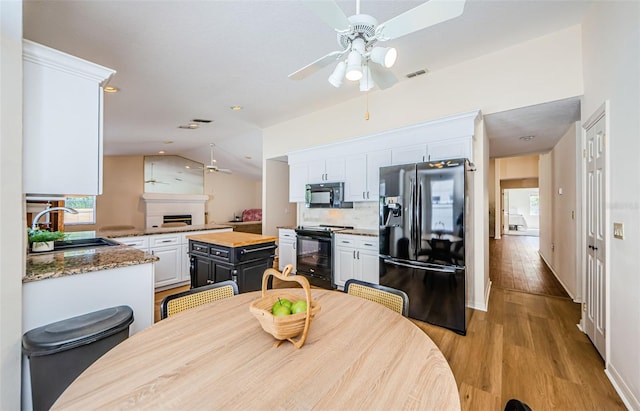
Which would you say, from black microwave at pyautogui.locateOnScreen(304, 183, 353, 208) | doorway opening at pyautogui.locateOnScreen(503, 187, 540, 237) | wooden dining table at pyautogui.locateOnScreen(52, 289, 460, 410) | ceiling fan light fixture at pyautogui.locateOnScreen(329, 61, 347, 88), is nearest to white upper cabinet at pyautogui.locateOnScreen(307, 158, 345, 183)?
black microwave at pyautogui.locateOnScreen(304, 183, 353, 208)

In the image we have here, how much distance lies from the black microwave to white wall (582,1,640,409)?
9.35 ft

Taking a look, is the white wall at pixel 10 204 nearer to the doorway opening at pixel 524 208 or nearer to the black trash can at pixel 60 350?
the black trash can at pixel 60 350

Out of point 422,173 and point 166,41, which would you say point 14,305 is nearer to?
point 166,41

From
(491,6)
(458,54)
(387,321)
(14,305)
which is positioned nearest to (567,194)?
(458,54)

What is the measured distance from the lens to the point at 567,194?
3.84 m

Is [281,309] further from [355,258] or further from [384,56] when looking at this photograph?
[355,258]

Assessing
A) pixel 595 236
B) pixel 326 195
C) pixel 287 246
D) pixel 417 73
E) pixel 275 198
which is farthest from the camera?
pixel 275 198

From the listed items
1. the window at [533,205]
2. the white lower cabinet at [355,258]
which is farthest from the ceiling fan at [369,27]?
the window at [533,205]

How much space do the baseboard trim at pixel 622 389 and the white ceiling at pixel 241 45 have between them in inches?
97.3

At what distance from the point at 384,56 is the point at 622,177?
188cm

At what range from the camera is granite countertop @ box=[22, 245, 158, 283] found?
155cm

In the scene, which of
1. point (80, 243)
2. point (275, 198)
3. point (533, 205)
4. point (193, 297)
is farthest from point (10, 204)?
point (533, 205)

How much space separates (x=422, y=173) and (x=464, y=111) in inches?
42.5

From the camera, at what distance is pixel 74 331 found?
4.60 feet
